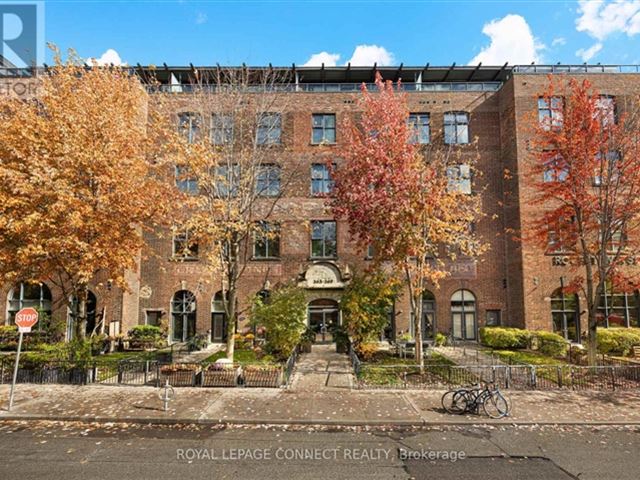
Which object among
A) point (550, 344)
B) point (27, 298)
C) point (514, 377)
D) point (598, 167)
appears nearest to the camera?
point (514, 377)

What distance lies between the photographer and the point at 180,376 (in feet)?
45.0

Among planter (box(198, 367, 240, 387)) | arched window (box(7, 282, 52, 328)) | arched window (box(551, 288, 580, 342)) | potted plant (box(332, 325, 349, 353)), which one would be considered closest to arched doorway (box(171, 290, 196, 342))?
arched window (box(7, 282, 52, 328))

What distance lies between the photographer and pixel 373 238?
1645 cm

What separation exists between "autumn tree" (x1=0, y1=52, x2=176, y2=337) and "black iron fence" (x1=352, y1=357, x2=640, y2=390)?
1023 cm

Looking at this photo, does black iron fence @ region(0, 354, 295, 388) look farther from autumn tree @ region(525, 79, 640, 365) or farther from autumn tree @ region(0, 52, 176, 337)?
autumn tree @ region(525, 79, 640, 365)

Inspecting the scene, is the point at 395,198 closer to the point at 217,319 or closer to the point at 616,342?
the point at 616,342

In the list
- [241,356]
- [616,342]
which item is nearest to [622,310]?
[616,342]

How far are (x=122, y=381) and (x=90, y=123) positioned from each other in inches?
364

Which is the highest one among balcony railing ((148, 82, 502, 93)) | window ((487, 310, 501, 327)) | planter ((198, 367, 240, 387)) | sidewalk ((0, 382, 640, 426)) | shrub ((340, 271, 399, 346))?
balcony railing ((148, 82, 502, 93))

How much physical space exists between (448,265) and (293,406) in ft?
55.2

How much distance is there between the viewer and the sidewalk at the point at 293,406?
10312mm

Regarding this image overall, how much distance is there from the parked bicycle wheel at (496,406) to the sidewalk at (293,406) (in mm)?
233

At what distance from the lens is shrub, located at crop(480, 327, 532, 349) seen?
22.4 metres

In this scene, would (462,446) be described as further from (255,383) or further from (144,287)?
(144,287)
